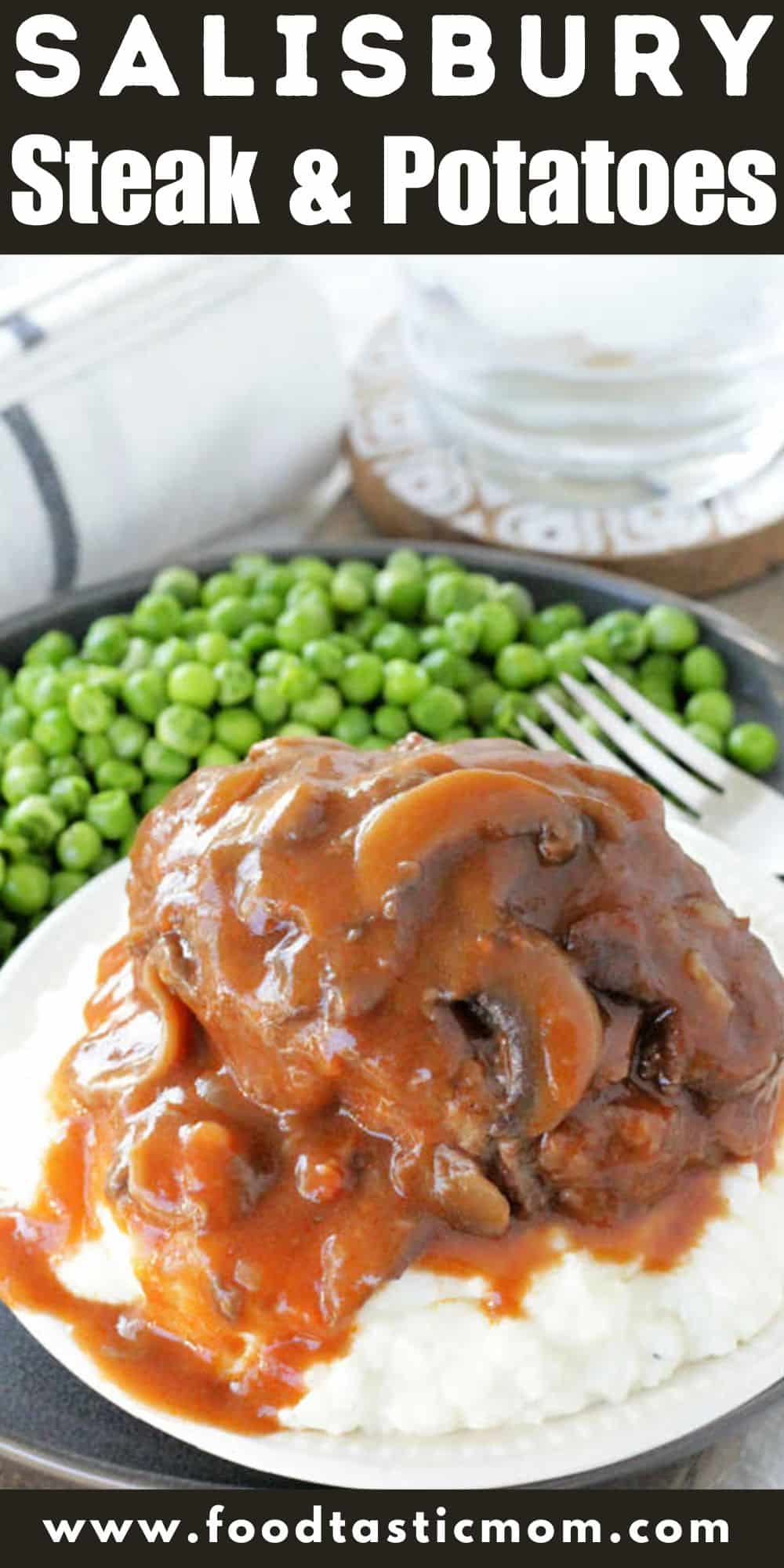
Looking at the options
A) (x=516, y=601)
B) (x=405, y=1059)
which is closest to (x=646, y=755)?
(x=516, y=601)

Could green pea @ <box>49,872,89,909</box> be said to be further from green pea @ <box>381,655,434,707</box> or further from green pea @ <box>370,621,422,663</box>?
green pea @ <box>370,621,422,663</box>

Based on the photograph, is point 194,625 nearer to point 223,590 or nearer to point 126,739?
point 223,590

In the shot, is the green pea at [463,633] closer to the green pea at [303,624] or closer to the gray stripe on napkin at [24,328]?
the green pea at [303,624]

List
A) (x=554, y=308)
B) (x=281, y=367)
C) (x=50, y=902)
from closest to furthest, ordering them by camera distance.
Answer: (x=50, y=902), (x=554, y=308), (x=281, y=367)

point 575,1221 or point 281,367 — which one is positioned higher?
point 281,367

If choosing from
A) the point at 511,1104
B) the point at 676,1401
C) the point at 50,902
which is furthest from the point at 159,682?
the point at 676,1401

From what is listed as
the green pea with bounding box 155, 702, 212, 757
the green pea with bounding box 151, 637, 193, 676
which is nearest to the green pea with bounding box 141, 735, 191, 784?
the green pea with bounding box 155, 702, 212, 757

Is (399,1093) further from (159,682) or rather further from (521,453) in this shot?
(521,453)
